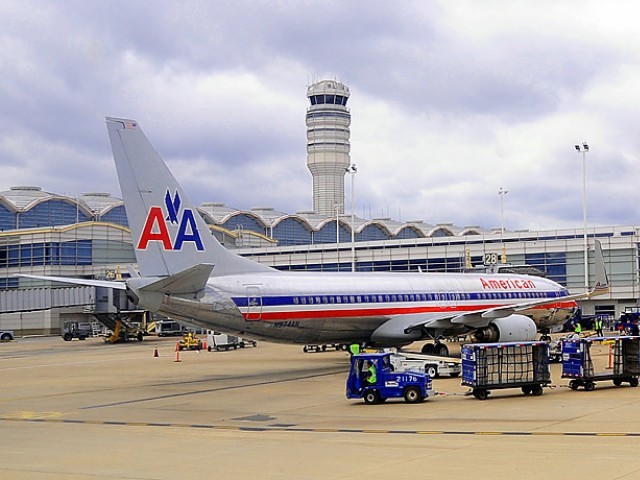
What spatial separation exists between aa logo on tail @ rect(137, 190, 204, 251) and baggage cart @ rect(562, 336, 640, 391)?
14506 millimetres

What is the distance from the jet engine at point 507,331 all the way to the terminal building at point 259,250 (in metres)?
33.2

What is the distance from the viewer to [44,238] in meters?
108

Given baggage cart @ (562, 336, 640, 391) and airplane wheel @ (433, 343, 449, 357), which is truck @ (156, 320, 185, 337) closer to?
airplane wheel @ (433, 343, 449, 357)

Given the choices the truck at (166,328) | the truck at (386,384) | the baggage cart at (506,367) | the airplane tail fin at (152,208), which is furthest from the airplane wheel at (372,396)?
the truck at (166,328)

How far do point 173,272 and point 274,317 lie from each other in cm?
482

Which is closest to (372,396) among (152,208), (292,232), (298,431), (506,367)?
(506,367)

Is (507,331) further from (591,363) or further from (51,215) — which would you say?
(51,215)

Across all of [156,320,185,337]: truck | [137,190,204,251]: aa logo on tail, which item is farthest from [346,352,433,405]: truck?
[156,320,185,337]: truck

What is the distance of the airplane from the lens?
3175 centimetres

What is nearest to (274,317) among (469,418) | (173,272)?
(173,272)

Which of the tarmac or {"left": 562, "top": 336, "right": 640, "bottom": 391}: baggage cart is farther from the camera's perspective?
{"left": 562, "top": 336, "right": 640, "bottom": 391}: baggage cart

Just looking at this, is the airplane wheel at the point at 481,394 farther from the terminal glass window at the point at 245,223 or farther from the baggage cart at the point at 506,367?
the terminal glass window at the point at 245,223

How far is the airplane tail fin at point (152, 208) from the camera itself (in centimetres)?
3164

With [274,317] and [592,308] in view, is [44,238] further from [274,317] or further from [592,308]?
[274,317]
